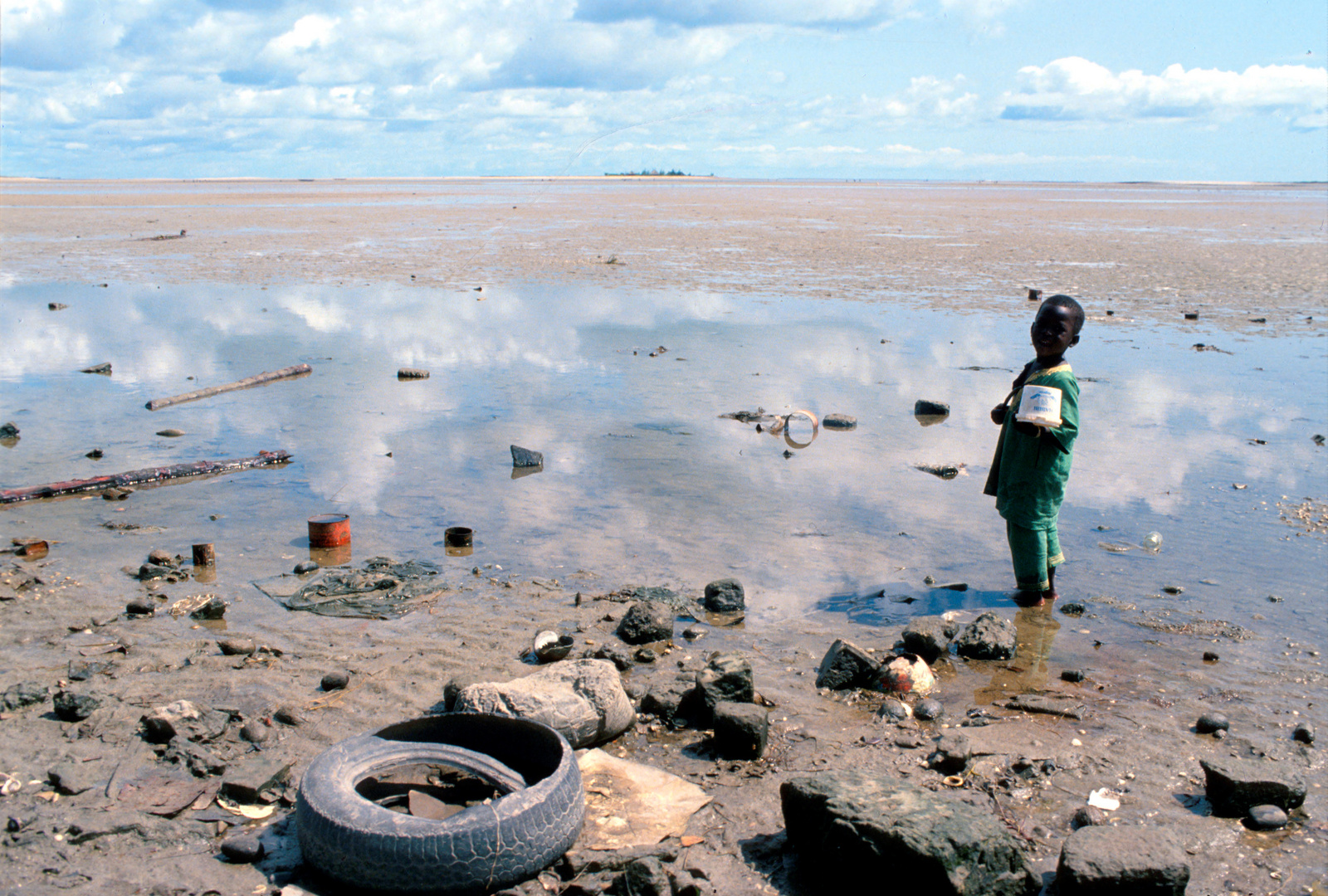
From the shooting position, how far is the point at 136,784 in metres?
3.74

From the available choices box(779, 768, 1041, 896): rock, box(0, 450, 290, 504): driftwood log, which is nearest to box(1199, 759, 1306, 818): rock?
box(779, 768, 1041, 896): rock

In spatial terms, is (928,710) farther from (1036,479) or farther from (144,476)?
(144,476)

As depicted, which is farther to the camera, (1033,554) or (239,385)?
(239,385)

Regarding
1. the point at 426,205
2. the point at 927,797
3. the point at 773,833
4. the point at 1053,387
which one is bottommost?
the point at 773,833

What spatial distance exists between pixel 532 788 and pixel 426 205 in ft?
191

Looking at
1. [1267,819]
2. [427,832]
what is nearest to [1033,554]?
[1267,819]

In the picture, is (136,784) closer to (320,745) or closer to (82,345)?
(320,745)

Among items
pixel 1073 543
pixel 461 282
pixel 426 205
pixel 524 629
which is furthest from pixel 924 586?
pixel 426 205

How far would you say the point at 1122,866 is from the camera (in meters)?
3.06

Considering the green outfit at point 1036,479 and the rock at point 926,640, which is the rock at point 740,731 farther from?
the green outfit at point 1036,479

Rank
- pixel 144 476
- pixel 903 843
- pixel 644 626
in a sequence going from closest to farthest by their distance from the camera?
1. pixel 903 843
2. pixel 644 626
3. pixel 144 476

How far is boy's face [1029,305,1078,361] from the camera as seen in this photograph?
526 cm

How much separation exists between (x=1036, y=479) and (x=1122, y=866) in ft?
9.15

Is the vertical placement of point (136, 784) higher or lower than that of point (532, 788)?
lower
